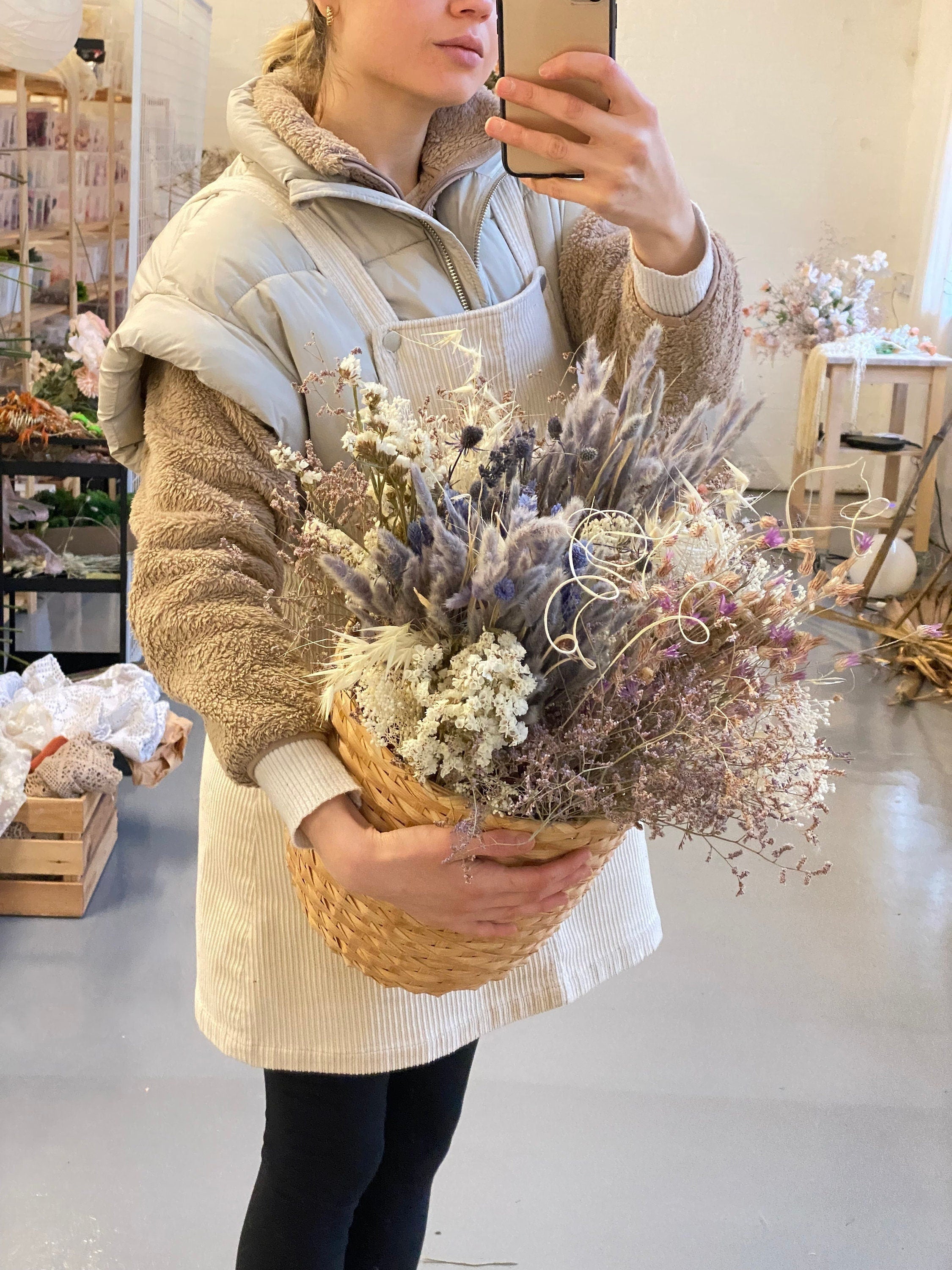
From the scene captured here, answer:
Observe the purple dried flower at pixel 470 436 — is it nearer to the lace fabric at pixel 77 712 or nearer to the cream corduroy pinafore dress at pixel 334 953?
the cream corduroy pinafore dress at pixel 334 953

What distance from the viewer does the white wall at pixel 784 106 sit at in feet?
21.6

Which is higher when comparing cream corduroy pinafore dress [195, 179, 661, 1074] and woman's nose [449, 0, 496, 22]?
woman's nose [449, 0, 496, 22]

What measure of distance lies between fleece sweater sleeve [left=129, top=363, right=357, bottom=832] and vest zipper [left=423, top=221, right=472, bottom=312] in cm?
24

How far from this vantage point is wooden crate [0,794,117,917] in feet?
7.98

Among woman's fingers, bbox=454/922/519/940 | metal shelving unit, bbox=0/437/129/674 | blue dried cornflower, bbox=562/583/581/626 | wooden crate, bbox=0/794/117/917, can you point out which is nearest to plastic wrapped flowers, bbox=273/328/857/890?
blue dried cornflower, bbox=562/583/581/626

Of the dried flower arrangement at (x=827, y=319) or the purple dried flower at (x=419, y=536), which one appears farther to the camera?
the dried flower arrangement at (x=827, y=319)

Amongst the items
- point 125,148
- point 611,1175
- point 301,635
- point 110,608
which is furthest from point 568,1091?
point 125,148

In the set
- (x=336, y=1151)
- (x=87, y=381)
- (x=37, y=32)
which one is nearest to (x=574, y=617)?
(x=336, y=1151)

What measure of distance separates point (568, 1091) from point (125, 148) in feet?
13.9

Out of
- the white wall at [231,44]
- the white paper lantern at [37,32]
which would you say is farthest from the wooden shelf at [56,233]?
the white wall at [231,44]

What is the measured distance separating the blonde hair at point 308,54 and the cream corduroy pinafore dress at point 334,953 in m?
0.14

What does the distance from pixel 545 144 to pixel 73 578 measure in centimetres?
281

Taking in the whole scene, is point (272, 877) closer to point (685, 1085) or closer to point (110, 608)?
point (685, 1085)

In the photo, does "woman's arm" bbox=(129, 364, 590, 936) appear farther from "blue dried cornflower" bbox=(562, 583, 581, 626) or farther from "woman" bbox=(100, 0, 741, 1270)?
"blue dried cornflower" bbox=(562, 583, 581, 626)
